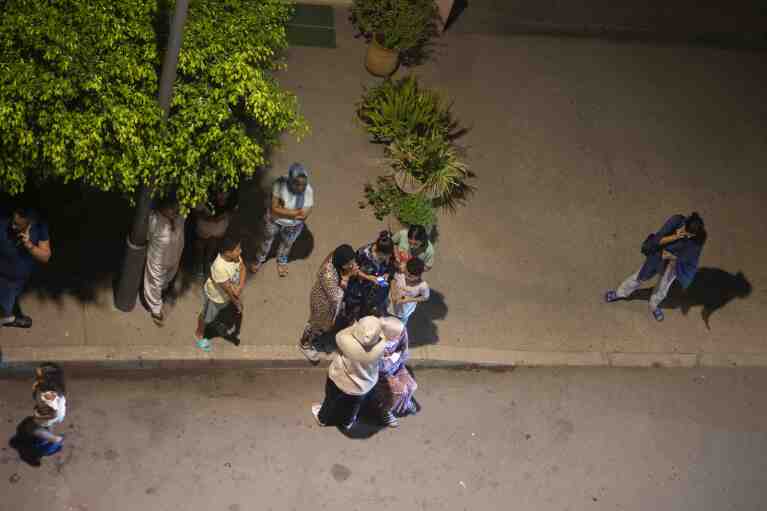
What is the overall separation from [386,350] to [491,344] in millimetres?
2178

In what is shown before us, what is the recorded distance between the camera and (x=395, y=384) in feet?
30.4

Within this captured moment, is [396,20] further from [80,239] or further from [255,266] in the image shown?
[80,239]

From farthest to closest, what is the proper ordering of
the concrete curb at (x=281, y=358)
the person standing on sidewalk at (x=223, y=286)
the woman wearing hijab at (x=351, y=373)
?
the concrete curb at (x=281, y=358), the person standing on sidewalk at (x=223, y=286), the woman wearing hijab at (x=351, y=373)

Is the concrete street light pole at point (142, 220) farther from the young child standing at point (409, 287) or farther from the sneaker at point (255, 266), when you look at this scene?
the young child standing at point (409, 287)

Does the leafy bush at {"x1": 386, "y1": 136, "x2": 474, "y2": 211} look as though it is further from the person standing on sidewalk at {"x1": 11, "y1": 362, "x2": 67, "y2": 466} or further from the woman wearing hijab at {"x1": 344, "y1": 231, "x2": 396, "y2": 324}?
the person standing on sidewalk at {"x1": 11, "y1": 362, "x2": 67, "y2": 466}

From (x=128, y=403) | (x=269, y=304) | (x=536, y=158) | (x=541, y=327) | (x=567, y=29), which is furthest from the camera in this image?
(x=567, y=29)

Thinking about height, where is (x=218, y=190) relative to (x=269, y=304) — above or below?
above

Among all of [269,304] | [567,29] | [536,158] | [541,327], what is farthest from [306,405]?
[567,29]

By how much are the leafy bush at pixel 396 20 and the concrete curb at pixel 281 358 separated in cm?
463

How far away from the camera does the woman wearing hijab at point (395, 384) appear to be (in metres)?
8.78

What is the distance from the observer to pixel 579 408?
1029 cm

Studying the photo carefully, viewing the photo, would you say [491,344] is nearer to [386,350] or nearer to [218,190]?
[386,350]

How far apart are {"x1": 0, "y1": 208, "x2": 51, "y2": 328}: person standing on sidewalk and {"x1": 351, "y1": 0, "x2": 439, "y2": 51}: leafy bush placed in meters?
5.90

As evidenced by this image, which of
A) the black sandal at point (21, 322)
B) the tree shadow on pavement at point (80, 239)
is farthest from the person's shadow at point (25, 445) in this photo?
the tree shadow on pavement at point (80, 239)
